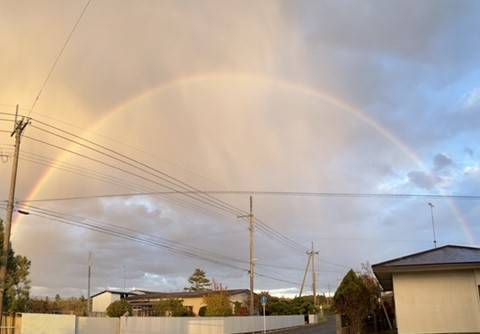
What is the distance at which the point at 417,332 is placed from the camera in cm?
2217

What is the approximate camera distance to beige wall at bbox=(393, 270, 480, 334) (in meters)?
21.7

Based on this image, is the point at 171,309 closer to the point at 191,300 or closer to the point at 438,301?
the point at 191,300

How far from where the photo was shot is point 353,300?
2627 centimetres

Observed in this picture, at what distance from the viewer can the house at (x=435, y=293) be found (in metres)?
21.6

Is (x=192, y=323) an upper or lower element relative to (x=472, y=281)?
lower

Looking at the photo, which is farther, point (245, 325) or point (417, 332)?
point (245, 325)

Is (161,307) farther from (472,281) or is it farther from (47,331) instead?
(472,281)

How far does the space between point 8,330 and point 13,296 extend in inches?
173

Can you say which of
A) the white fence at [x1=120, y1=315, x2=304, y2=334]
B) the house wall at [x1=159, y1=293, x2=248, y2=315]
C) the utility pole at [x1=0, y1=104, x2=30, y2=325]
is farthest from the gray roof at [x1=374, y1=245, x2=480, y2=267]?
the house wall at [x1=159, y1=293, x2=248, y2=315]

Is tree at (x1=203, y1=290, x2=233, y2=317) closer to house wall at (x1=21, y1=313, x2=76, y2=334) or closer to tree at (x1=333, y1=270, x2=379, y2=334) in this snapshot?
house wall at (x1=21, y1=313, x2=76, y2=334)

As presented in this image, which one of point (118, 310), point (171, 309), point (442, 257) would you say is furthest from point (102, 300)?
point (442, 257)

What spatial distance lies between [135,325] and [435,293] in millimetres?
22546

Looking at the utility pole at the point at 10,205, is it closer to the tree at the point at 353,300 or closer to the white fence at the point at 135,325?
the white fence at the point at 135,325

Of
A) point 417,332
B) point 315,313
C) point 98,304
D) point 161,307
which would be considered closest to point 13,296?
point 417,332
